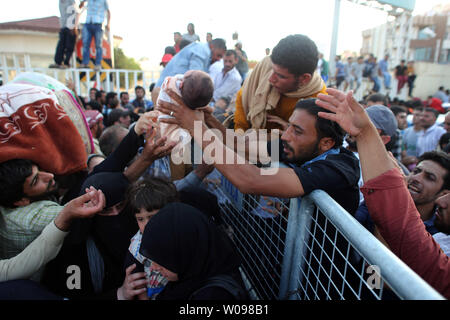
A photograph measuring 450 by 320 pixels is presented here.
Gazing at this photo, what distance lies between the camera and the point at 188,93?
86.0 inches

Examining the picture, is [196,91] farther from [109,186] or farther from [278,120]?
[109,186]

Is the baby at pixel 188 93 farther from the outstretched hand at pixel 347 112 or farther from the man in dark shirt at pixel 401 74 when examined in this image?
the man in dark shirt at pixel 401 74

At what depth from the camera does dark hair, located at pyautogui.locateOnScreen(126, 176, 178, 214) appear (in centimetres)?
172

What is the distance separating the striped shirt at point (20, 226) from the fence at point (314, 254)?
134 centimetres

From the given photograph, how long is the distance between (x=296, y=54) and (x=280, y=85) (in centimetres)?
26

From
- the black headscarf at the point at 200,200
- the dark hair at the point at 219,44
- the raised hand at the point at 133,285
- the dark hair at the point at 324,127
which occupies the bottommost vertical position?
the raised hand at the point at 133,285

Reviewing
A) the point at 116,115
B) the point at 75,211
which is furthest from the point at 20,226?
the point at 116,115

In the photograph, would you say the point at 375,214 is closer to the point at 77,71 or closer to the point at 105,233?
the point at 105,233

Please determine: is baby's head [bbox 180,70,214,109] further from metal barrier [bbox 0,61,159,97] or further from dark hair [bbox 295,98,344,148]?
metal barrier [bbox 0,61,159,97]

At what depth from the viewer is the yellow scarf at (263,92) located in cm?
231

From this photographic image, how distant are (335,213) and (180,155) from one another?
172 cm

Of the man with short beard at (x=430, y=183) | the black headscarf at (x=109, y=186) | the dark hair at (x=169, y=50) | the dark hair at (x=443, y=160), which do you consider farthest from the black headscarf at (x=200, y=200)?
the dark hair at (x=169, y=50)

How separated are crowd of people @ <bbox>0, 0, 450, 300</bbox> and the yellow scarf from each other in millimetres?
11
